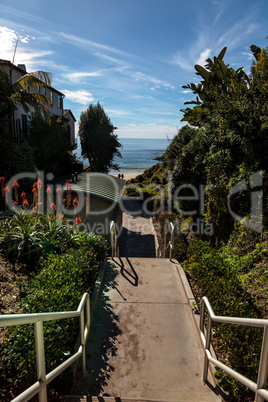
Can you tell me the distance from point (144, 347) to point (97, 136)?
28.8 metres

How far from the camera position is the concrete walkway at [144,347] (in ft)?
10.8

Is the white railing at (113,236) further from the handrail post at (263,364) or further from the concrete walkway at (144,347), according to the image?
the handrail post at (263,364)

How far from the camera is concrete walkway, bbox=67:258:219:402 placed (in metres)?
3.31

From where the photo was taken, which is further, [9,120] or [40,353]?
[9,120]

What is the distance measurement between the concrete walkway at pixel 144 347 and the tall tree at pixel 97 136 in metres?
26.1

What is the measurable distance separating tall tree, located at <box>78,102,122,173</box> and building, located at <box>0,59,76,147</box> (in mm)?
2448

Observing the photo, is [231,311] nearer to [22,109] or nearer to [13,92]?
[13,92]

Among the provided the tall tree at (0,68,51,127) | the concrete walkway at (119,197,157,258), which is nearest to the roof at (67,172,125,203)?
the concrete walkway at (119,197,157,258)

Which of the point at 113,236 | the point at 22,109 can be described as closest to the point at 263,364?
the point at 113,236

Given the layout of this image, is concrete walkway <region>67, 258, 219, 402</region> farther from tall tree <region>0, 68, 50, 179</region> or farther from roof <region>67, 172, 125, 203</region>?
tall tree <region>0, 68, 50, 179</region>

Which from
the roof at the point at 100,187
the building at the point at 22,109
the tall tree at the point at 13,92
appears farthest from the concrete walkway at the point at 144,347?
the tall tree at the point at 13,92

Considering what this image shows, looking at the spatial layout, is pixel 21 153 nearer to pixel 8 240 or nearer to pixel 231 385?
pixel 8 240

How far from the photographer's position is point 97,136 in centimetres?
3078

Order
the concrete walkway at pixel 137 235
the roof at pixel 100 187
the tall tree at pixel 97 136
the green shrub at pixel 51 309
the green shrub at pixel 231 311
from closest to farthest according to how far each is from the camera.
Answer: the green shrub at pixel 51 309
the green shrub at pixel 231 311
the roof at pixel 100 187
the concrete walkway at pixel 137 235
the tall tree at pixel 97 136
